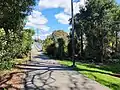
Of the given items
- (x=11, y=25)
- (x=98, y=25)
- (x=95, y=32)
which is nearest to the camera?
(x=11, y=25)

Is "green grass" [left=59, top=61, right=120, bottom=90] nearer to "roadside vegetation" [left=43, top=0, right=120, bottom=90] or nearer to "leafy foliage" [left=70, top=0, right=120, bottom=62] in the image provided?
"roadside vegetation" [left=43, top=0, right=120, bottom=90]

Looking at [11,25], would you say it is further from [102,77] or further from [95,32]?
[95,32]

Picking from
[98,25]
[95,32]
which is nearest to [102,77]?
[98,25]

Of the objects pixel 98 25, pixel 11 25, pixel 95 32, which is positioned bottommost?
pixel 11 25

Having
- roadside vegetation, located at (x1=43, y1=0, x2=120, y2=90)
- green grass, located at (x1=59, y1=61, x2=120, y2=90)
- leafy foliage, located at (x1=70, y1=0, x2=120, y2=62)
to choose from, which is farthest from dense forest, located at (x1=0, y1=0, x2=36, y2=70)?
leafy foliage, located at (x1=70, y1=0, x2=120, y2=62)

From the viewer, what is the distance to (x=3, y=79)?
57.6 ft

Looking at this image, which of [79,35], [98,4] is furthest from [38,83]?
[79,35]

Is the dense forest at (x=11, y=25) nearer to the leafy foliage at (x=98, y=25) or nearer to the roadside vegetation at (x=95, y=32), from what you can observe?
the roadside vegetation at (x=95, y=32)

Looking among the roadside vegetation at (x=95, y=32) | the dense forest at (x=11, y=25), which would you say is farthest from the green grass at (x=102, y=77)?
the roadside vegetation at (x=95, y=32)

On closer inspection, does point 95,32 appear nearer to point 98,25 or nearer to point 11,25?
point 98,25

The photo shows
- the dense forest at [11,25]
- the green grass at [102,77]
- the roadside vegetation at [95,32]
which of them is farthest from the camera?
the roadside vegetation at [95,32]

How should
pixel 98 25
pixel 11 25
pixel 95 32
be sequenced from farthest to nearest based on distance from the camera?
pixel 95 32 < pixel 98 25 < pixel 11 25

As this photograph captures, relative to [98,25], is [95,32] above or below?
below

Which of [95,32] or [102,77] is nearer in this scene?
[102,77]
